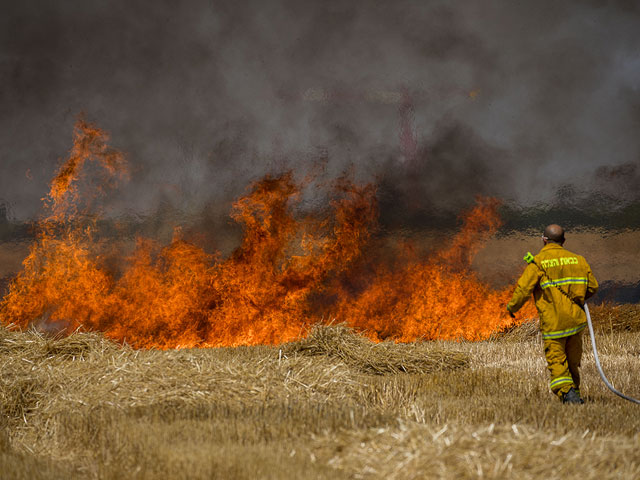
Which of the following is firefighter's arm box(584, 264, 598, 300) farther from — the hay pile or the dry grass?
the hay pile

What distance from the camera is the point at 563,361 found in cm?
651

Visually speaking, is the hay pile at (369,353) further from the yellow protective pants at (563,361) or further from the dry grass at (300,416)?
the yellow protective pants at (563,361)

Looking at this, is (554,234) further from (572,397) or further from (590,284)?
(572,397)

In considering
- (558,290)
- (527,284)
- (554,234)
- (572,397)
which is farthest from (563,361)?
(554,234)

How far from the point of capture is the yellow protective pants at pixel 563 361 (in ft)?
21.1

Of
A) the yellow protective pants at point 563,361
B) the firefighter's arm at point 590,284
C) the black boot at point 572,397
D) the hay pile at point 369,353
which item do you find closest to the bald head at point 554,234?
the firefighter's arm at point 590,284

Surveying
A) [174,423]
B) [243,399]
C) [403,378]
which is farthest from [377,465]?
[403,378]

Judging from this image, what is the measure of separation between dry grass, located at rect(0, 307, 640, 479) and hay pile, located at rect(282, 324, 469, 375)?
0.10 ft

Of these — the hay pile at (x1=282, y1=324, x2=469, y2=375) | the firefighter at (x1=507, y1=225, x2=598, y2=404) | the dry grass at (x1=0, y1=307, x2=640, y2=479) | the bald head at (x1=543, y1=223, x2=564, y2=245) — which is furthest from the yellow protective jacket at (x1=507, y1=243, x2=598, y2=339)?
the hay pile at (x1=282, y1=324, x2=469, y2=375)

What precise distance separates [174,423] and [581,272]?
477cm

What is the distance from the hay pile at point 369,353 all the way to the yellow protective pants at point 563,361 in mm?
2674

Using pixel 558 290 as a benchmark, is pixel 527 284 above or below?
above

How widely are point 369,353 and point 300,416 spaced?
4.14 meters

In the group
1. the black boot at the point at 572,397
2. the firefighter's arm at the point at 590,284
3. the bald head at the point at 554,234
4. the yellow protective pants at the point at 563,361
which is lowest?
the black boot at the point at 572,397
